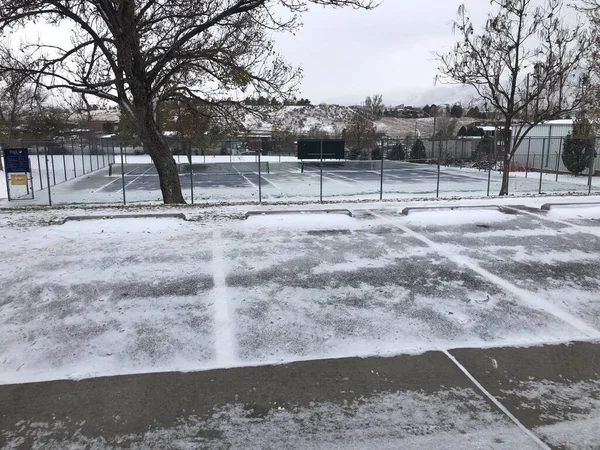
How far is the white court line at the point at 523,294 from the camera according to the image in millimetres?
4562

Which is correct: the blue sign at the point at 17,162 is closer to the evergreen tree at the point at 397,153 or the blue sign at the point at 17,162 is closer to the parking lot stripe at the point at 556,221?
the parking lot stripe at the point at 556,221

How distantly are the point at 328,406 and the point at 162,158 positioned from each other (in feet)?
39.4

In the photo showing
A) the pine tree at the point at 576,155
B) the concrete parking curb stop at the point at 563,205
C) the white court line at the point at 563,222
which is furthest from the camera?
the pine tree at the point at 576,155

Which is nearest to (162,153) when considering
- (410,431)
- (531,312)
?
(531,312)

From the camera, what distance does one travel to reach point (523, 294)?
532 centimetres

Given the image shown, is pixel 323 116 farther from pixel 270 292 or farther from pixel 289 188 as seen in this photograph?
pixel 270 292

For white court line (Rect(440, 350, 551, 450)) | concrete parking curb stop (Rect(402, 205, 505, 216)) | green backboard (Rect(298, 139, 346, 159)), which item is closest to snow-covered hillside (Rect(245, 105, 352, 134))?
green backboard (Rect(298, 139, 346, 159))

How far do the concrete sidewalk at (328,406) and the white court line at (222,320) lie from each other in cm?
22

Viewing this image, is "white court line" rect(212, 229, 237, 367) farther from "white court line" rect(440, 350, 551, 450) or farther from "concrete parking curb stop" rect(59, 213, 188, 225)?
"concrete parking curb stop" rect(59, 213, 188, 225)

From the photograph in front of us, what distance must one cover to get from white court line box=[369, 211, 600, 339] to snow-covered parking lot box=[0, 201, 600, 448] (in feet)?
0.08

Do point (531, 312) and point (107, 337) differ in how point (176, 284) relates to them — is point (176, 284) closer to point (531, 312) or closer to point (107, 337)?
point (107, 337)

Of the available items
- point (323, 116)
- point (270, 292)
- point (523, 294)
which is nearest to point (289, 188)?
point (270, 292)

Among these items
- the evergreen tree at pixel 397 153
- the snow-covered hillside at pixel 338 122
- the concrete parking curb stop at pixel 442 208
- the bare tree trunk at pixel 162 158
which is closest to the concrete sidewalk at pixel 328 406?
the concrete parking curb stop at pixel 442 208

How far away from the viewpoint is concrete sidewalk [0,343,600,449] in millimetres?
2924
